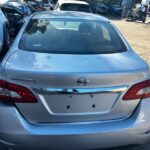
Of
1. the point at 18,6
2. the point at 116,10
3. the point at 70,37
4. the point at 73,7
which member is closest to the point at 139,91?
the point at 70,37

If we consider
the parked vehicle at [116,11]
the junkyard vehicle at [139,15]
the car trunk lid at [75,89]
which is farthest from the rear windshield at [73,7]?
the parked vehicle at [116,11]

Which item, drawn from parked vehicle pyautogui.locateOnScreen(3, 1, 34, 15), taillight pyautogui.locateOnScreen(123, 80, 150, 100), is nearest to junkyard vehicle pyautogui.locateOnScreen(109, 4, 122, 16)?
parked vehicle pyautogui.locateOnScreen(3, 1, 34, 15)

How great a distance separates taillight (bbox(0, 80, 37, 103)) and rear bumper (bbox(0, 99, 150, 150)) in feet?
0.29

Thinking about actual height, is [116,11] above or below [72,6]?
below

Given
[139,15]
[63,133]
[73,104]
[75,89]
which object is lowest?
[139,15]

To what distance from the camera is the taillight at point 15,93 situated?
3648 millimetres

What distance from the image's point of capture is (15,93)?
369cm

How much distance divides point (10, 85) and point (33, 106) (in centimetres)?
28

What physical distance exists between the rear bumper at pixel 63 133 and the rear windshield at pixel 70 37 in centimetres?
100

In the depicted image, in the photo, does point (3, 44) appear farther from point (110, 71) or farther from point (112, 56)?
point (110, 71)

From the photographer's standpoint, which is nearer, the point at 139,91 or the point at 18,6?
the point at 139,91

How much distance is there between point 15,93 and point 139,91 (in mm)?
1163

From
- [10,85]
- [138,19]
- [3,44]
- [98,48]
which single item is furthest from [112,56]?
[138,19]

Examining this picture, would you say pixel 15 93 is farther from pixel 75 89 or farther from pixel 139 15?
pixel 139 15
